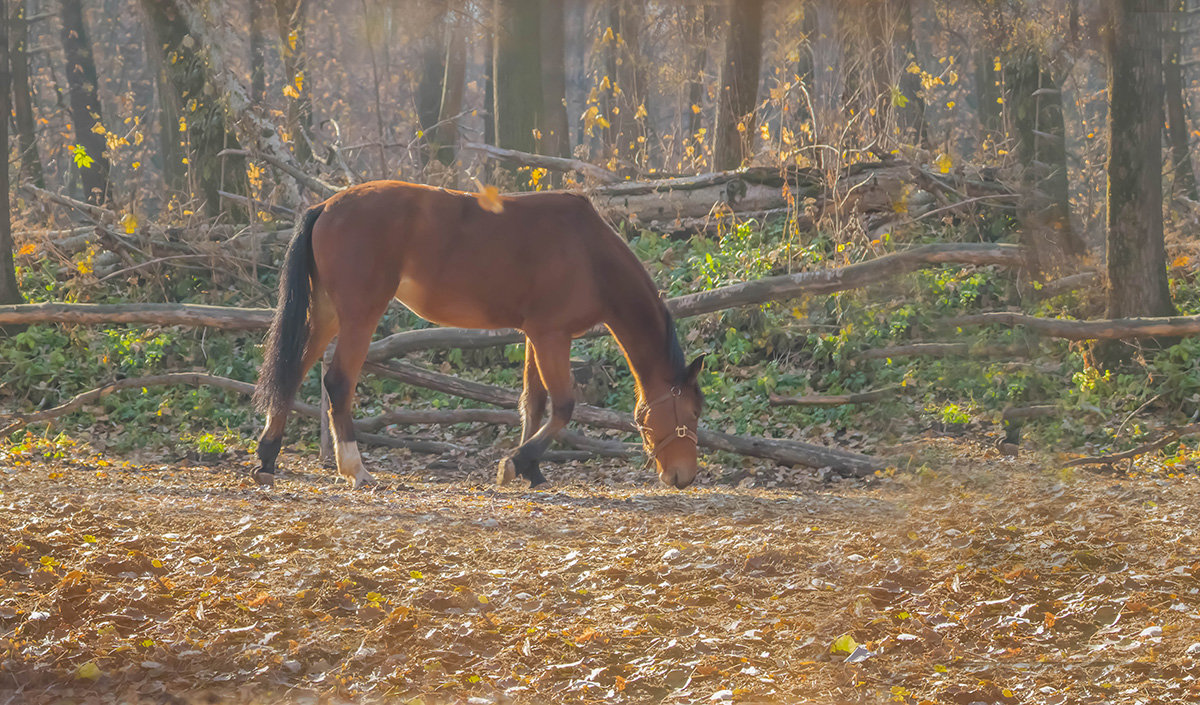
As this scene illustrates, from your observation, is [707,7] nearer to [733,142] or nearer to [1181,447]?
A: [733,142]

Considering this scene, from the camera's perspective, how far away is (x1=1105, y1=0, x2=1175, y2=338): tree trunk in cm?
874

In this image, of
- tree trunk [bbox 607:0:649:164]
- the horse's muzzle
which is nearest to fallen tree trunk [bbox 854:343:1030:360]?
the horse's muzzle

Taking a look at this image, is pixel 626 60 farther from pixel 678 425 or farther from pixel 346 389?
pixel 346 389

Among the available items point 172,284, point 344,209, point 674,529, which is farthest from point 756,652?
point 172,284

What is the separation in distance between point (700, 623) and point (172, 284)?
978 cm

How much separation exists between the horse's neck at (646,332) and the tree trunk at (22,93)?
15736 millimetres

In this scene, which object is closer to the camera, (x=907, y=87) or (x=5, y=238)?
(x=5, y=238)

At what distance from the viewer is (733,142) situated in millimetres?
13906

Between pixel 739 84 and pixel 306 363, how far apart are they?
27.2ft

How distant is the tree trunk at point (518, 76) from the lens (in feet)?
48.3

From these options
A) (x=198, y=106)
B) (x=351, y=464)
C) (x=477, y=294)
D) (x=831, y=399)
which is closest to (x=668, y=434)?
(x=477, y=294)

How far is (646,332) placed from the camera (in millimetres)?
7473

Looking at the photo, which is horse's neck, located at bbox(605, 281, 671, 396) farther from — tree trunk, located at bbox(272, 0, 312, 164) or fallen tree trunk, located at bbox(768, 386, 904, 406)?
tree trunk, located at bbox(272, 0, 312, 164)

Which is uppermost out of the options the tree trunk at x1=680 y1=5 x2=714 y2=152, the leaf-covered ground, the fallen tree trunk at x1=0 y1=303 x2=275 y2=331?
the tree trunk at x1=680 y1=5 x2=714 y2=152
